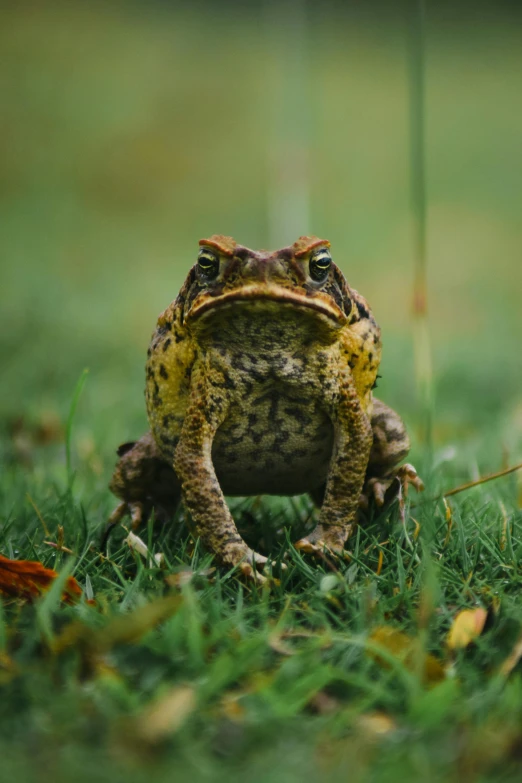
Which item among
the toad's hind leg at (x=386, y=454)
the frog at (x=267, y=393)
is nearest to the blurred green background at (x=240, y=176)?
the toad's hind leg at (x=386, y=454)

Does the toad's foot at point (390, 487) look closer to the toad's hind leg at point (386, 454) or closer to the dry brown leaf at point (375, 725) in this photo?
the toad's hind leg at point (386, 454)

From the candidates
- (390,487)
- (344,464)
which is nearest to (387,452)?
(390,487)

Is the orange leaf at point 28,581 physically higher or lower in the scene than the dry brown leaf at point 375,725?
higher

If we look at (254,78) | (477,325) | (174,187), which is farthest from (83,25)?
(477,325)

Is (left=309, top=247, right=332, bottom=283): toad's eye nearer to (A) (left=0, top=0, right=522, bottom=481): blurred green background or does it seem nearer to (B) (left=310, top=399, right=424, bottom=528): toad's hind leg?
(B) (left=310, top=399, right=424, bottom=528): toad's hind leg

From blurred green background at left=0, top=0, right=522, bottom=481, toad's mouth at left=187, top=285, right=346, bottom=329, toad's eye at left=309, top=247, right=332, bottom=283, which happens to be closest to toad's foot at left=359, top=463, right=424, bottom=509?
toad's mouth at left=187, top=285, right=346, bottom=329

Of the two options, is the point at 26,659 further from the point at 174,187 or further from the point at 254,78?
the point at 254,78

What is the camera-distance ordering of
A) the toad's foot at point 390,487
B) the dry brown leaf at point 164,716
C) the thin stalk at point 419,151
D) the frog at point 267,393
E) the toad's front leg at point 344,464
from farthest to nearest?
the toad's foot at point 390,487 < the toad's front leg at point 344,464 < the frog at point 267,393 < the thin stalk at point 419,151 < the dry brown leaf at point 164,716

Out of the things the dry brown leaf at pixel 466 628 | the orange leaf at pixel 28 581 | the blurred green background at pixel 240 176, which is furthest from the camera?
the blurred green background at pixel 240 176
